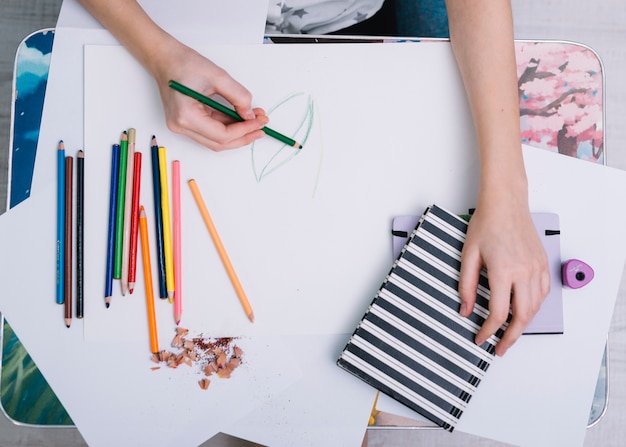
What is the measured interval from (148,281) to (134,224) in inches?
2.6

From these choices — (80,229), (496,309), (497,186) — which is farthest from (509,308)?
(80,229)

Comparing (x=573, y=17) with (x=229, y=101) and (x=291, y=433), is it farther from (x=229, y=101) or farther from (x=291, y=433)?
(x=291, y=433)

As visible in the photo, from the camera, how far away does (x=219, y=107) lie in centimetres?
60

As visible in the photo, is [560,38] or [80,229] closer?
[80,229]

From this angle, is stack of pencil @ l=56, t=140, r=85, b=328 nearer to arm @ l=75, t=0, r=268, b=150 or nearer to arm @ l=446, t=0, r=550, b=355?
arm @ l=75, t=0, r=268, b=150

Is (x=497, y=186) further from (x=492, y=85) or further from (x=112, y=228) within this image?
(x=112, y=228)

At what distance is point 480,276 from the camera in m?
0.60

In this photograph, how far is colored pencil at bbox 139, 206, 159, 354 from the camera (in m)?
0.61

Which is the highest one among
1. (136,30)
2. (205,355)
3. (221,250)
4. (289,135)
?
(136,30)

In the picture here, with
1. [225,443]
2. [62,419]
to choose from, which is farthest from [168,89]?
[225,443]

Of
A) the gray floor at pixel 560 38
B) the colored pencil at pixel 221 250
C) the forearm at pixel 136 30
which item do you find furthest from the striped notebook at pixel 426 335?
the gray floor at pixel 560 38

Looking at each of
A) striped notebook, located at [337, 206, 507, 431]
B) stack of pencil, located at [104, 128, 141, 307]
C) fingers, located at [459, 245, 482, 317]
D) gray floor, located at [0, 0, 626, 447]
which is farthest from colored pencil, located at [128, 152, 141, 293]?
gray floor, located at [0, 0, 626, 447]

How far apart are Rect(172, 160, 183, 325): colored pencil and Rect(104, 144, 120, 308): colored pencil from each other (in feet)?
0.21

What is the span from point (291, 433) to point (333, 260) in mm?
198
